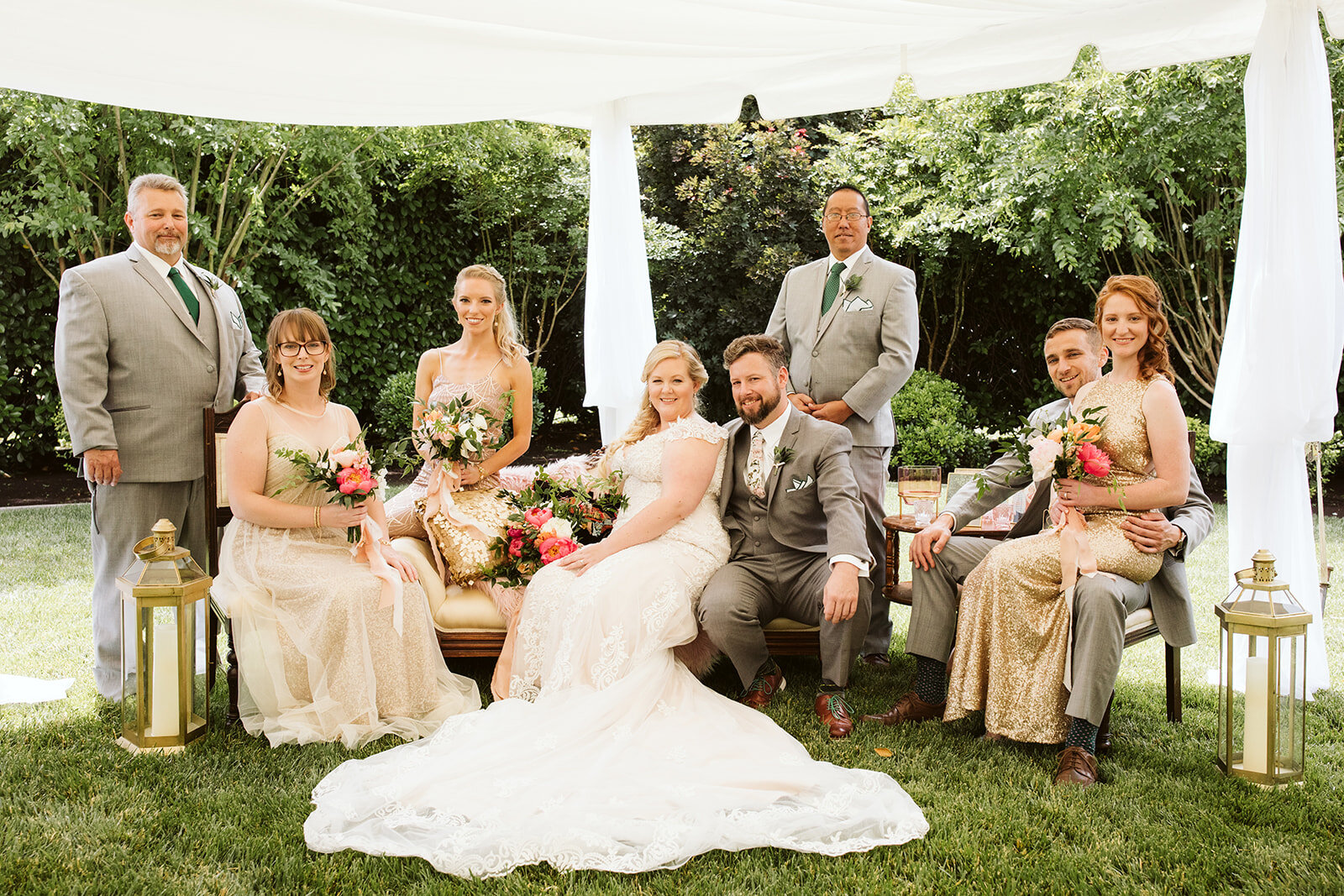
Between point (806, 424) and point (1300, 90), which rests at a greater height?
point (1300, 90)

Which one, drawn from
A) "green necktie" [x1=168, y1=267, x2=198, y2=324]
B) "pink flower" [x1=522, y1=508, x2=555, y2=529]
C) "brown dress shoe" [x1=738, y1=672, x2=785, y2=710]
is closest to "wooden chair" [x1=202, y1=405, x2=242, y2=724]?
"green necktie" [x1=168, y1=267, x2=198, y2=324]

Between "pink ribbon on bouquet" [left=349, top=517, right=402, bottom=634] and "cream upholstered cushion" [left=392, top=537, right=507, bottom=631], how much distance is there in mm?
232

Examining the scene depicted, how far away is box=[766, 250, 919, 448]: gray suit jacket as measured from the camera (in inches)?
191

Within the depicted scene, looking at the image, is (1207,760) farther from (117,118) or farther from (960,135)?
(117,118)

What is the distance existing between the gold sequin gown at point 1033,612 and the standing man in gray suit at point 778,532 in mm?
461

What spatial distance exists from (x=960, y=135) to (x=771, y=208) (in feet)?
6.84

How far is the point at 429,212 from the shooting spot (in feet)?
35.3

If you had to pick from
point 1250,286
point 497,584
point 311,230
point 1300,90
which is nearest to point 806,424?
point 497,584

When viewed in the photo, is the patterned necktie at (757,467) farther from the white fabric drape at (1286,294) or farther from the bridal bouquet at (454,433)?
the white fabric drape at (1286,294)

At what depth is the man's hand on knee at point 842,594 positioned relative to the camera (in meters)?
3.92

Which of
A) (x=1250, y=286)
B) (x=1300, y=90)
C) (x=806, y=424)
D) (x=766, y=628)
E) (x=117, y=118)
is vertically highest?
(x=117, y=118)

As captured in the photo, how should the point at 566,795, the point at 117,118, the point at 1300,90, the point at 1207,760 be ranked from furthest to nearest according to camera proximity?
the point at 117,118
the point at 1300,90
the point at 1207,760
the point at 566,795

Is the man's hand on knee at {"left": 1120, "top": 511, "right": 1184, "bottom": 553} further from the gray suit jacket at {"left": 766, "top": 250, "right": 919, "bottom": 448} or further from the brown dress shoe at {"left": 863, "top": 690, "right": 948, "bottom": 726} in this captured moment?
the gray suit jacket at {"left": 766, "top": 250, "right": 919, "bottom": 448}

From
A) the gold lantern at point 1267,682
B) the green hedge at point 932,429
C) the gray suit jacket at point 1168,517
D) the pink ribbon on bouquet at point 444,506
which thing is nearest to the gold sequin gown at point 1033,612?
the gray suit jacket at point 1168,517
